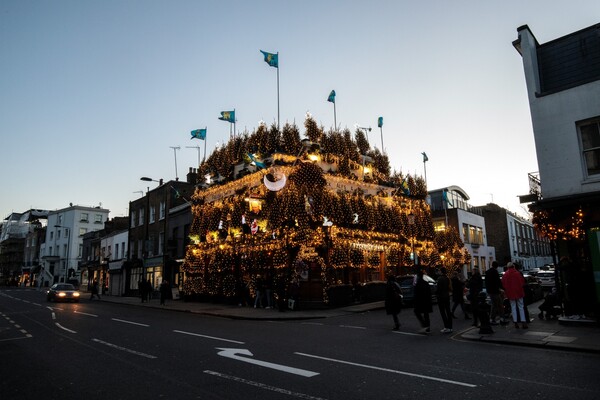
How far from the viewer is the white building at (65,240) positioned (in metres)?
71.6

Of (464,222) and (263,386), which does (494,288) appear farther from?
(464,222)

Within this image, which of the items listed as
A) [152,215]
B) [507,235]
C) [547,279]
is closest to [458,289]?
[547,279]

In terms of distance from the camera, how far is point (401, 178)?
29516mm

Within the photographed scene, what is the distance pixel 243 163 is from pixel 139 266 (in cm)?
1790

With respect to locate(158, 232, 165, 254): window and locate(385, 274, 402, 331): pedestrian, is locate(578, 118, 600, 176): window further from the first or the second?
locate(158, 232, 165, 254): window

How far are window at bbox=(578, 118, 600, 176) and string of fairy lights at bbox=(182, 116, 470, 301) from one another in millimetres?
12329

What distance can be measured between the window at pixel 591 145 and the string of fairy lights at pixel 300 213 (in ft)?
→ 40.5

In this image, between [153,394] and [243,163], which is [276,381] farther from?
[243,163]

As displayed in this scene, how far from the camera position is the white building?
71.6 m

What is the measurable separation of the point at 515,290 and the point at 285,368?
8.21 m

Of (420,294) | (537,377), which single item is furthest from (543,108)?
(537,377)

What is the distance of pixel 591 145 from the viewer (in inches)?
503

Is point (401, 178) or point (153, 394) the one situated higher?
point (401, 178)

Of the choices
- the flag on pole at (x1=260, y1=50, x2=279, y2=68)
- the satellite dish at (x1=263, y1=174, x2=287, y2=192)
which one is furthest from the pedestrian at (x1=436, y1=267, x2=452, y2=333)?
the flag on pole at (x1=260, y1=50, x2=279, y2=68)
